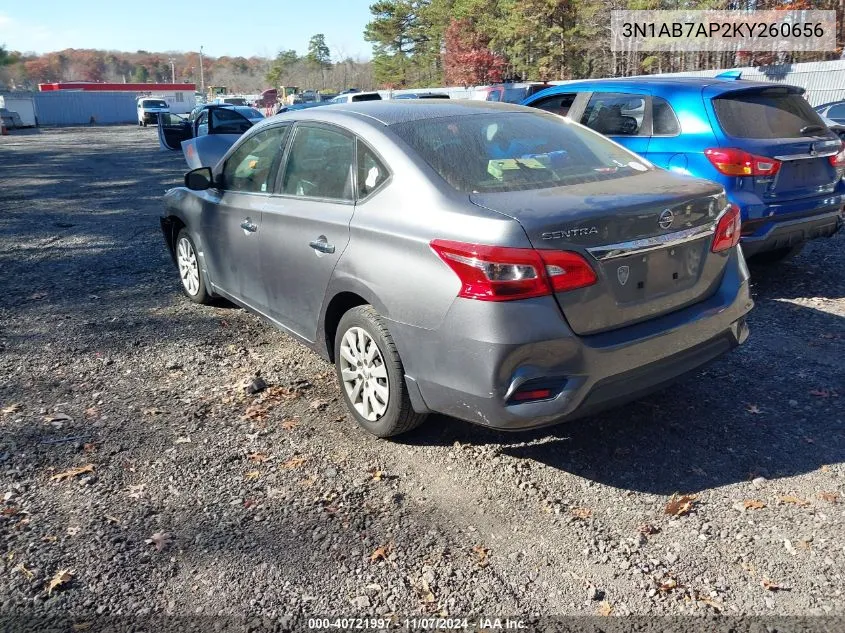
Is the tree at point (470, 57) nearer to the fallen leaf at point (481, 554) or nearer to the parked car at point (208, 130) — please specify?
the parked car at point (208, 130)

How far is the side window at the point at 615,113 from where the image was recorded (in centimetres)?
616

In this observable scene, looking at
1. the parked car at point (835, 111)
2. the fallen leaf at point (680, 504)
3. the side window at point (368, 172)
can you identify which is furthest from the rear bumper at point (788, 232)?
the parked car at point (835, 111)

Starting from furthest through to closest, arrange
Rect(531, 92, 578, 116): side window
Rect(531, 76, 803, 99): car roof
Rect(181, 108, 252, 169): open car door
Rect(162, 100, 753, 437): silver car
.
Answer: Rect(181, 108, 252, 169): open car door, Rect(531, 92, 578, 116): side window, Rect(531, 76, 803, 99): car roof, Rect(162, 100, 753, 437): silver car

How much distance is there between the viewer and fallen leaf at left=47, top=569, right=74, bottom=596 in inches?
105

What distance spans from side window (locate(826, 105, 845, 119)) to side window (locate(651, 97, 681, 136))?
794cm

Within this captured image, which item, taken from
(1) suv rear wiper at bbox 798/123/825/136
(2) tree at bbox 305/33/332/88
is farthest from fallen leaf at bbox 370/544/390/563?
(2) tree at bbox 305/33/332/88

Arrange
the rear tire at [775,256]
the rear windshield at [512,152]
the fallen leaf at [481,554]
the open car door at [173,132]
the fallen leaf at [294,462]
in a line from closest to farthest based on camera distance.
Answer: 1. the fallen leaf at [481,554]
2. the rear windshield at [512,152]
3. the fallen leaf at [294,462]
4. the rear tire at [775,256]
5. the open car door at [173,132]

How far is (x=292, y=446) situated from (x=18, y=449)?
4.84 feet

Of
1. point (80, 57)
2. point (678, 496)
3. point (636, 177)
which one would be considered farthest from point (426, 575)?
point (80, 57)

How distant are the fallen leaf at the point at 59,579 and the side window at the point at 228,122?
13394 mm

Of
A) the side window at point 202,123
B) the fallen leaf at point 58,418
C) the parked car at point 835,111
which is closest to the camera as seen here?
the fallen leaf at point 58,418

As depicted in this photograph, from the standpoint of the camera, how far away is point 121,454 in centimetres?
365

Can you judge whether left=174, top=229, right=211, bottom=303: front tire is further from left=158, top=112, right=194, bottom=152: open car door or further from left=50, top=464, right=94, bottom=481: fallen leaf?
left=158, top=112, right=194, bottom=152: open car door

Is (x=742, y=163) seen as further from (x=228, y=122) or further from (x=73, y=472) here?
(x=228, y=122)
